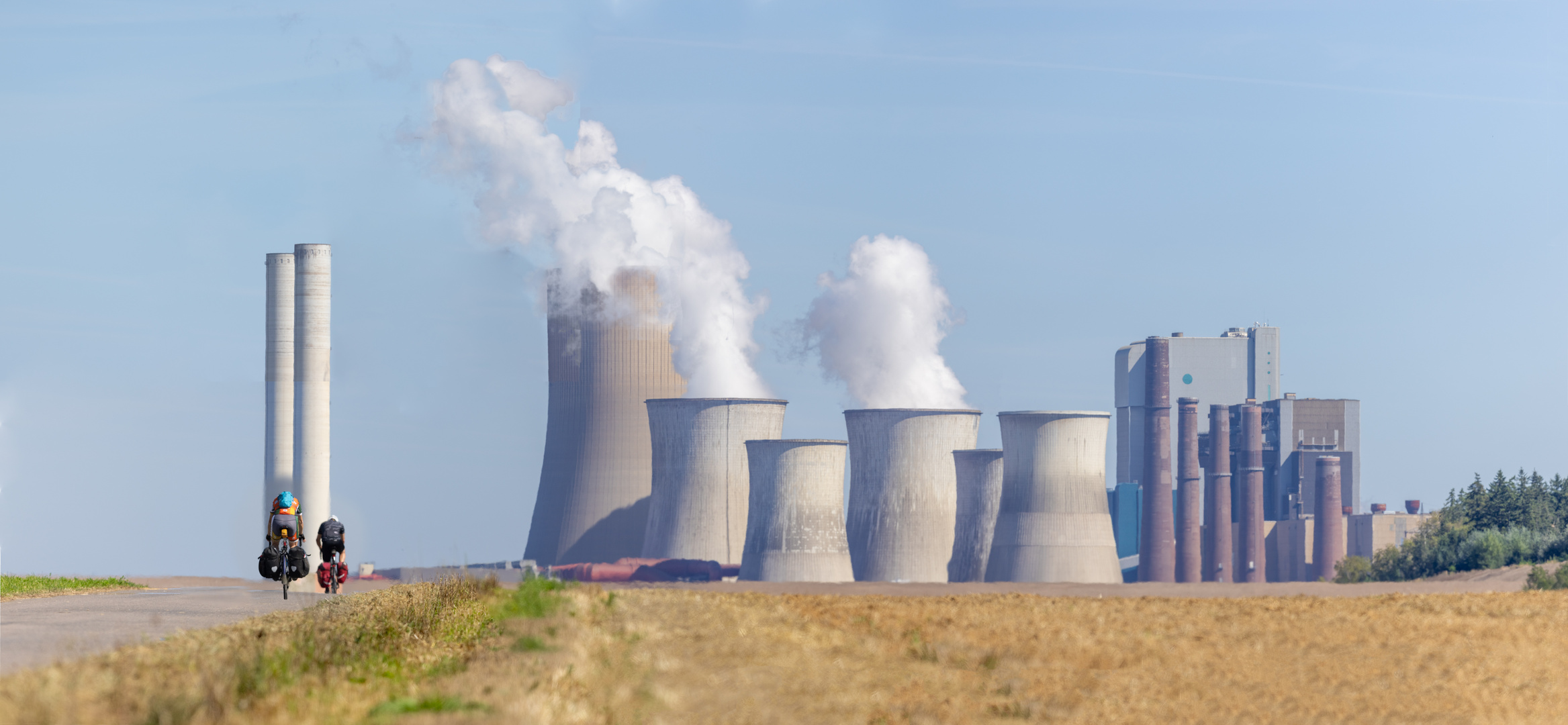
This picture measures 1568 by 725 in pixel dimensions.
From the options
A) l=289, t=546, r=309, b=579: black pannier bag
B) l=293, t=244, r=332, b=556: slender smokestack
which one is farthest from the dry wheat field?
l=293, t=244, r=332, b=556: slender smokestack

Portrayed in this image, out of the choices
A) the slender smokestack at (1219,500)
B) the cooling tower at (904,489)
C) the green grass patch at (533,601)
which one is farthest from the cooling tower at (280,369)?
the slender smokestack at (1219,500)

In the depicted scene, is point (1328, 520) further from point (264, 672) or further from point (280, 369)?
point (264, 672)

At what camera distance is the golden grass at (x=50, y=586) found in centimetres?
2269

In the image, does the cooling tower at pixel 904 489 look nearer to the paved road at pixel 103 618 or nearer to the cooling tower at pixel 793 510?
the cooling tower at pixel 793 510

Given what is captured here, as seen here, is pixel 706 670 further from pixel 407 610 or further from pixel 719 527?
pixel 719 527

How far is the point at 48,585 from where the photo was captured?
24688 millimetres

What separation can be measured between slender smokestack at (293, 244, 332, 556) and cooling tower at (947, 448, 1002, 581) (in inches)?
836

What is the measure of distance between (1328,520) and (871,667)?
74.3 metres

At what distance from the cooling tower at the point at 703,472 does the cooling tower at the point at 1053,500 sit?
27.5ft

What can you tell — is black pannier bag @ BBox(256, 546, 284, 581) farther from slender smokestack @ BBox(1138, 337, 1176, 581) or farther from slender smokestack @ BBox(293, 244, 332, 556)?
slender smokestack @ BBox(1138, 337, 1176, 581)

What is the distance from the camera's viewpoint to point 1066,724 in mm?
→ 11812

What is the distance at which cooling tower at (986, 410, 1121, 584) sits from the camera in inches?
2092

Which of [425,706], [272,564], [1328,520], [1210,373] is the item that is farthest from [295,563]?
[1210,373]

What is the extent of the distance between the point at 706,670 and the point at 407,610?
4.00 meters
